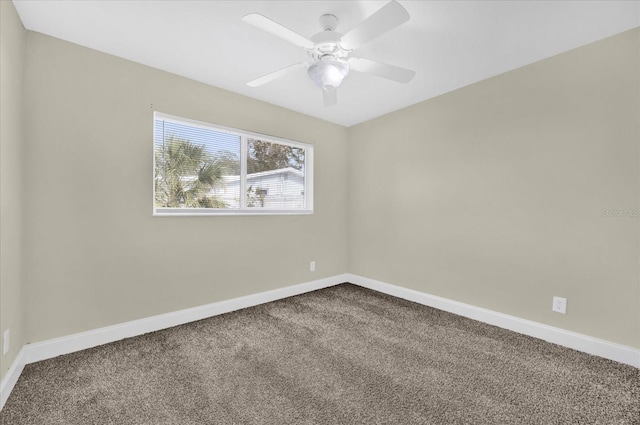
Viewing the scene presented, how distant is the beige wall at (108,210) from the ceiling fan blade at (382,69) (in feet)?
5.12

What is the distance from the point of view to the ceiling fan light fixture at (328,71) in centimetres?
185

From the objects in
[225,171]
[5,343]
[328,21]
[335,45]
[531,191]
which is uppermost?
[328,21]

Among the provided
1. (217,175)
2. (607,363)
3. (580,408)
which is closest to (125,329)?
(217,175)

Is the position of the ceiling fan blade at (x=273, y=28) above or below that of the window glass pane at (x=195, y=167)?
above

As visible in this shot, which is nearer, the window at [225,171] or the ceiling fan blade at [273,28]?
the ceiling fan blade at [273,28]

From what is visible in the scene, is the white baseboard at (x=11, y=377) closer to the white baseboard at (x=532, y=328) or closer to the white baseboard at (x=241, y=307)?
the white baseboard at (x=241, y=307)

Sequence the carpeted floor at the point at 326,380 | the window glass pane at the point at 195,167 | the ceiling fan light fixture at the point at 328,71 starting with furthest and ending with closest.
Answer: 1. the window glass pane at the point at 195,167
2. the ceiling fan light fixture at the point at 328,71
3. the carpeted floor at the point at 326,380

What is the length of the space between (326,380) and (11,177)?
230 centimetres

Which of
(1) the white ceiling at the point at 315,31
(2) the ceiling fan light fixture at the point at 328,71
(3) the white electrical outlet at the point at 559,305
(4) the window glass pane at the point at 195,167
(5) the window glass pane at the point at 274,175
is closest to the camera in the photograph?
(1) the white ceiling at the point at 315,31

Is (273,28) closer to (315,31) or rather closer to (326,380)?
(315,31)

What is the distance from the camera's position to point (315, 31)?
1.97 metres

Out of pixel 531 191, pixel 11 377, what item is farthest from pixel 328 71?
pixel 11 377

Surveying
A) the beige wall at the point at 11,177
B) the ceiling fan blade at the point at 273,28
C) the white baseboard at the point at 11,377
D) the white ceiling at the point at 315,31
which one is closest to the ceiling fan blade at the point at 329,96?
the white ceiling at the point at 315,31

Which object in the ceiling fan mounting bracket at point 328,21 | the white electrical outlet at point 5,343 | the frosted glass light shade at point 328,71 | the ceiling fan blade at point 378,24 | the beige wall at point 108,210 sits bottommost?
the white electrical outlet at point 5,343
